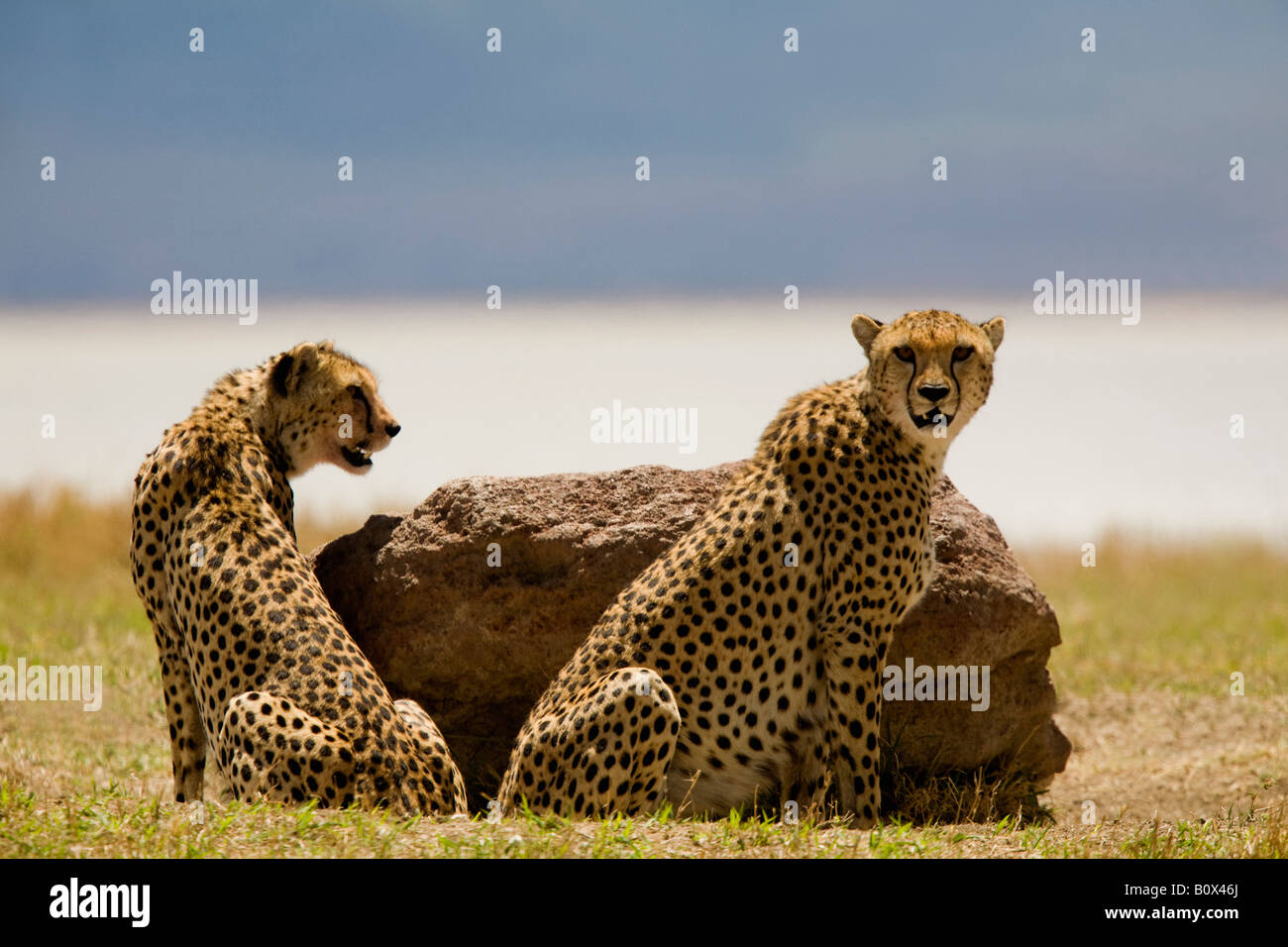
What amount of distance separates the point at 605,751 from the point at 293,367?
221cm

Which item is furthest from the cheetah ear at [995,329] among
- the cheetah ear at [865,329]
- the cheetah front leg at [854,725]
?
the cheetah front leg at [854,725]

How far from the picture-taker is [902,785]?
651cm

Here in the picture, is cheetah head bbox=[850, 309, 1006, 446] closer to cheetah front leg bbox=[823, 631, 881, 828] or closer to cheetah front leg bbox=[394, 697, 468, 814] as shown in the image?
cheetah front leg bbox=[823, 631, 881, 828]

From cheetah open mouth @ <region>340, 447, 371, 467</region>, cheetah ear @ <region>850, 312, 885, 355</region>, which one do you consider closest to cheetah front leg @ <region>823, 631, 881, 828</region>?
cheetah ear @ <region>850, 312, 885, 355</region>

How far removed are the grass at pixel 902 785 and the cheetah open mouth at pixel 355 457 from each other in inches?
63.9

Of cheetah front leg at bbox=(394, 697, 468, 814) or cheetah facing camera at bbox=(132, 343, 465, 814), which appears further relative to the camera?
cheetah front leg at bbox=(394, 697, 468, 814)

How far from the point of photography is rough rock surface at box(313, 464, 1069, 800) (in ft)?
21.5

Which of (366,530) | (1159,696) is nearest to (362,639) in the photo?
(366,530)

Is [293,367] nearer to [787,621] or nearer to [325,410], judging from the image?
[325,410]

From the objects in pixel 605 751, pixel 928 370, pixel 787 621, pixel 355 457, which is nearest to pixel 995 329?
pixel 928 370

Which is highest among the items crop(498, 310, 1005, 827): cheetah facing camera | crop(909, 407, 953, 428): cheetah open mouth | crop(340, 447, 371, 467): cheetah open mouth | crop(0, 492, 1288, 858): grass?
crop(909, 407, 953, 428): cheetah open mouth
